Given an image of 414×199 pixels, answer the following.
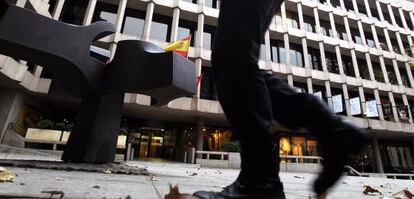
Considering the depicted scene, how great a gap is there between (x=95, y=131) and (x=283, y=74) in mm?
17711

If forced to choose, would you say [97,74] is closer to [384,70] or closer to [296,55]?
[296,55]

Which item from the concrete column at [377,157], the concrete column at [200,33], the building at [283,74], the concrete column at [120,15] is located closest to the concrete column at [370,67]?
the building at [283,74]

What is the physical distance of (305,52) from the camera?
20766 mm

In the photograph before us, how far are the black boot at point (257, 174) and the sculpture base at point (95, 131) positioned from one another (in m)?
3.64

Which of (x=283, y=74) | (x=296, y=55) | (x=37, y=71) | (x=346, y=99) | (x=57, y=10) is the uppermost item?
(x=296, y=55)

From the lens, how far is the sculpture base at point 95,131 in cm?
429

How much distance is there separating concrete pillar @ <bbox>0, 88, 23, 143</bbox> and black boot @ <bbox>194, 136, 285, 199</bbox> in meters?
15.9

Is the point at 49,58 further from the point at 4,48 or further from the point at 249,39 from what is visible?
the point at 249,39

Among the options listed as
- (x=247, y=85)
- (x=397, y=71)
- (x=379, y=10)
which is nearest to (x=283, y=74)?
(x=397, y=71)

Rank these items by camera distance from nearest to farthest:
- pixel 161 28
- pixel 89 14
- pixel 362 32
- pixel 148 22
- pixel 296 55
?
pixel 89 14 < pixel 148 22 < pixel 161 28 < pixel 296 55 < pixel 362 32

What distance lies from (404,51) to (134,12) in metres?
27.0

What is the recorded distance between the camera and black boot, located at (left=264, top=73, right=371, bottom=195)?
45.1 inches

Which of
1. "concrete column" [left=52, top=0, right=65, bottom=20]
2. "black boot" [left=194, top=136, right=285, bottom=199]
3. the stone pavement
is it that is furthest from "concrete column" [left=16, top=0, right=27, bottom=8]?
"black boot" [left=194, top=136, right=285, bottom=199]

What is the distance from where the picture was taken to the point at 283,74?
19.8 meters
